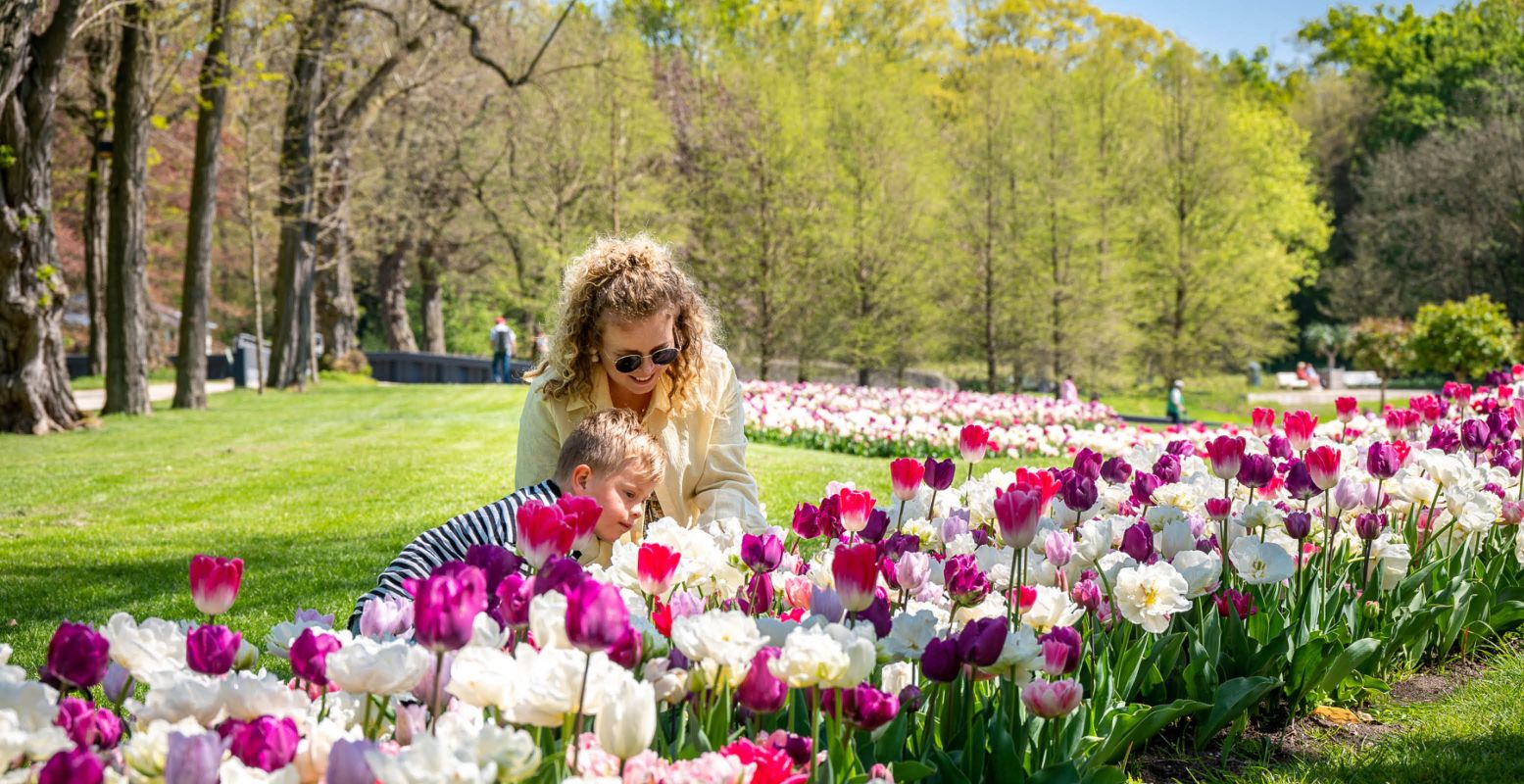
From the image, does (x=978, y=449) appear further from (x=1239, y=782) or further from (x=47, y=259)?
(x=47, y=259)

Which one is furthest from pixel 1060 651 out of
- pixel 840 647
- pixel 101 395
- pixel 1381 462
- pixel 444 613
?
pixel 101 395

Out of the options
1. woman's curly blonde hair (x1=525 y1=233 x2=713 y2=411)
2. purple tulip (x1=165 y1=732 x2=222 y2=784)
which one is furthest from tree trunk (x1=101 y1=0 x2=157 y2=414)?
purple tulip (x1=165 y1=732 x2=222 y2=784)

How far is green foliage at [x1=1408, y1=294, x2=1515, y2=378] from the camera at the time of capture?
22.7 meters

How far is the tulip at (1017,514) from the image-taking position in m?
2.43

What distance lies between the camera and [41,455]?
430 inches

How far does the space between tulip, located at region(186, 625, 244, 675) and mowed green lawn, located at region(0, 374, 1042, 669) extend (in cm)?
289

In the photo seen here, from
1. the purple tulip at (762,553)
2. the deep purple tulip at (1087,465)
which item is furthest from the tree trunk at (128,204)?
the purple tulip at (762,553)

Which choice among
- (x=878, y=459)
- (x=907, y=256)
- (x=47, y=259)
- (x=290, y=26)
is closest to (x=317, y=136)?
(x=290, y=26)

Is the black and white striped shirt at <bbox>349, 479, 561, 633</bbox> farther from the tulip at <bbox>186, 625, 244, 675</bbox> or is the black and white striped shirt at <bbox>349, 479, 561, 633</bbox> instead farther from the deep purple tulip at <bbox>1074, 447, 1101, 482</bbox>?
the deep purple tulip at <bbox>1074, 447, 1101, 482</bbox>

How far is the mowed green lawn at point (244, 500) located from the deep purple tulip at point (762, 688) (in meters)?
3.21

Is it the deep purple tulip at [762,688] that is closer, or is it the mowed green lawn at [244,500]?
the deep purple tulip at [762,688]

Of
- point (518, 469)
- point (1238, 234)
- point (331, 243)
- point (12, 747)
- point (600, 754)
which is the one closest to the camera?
point (12, 747)

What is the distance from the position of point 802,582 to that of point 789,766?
1029 millimetres

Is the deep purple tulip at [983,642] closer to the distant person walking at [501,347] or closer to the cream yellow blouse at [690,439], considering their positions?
the cream yellow blouse at [690,439]
